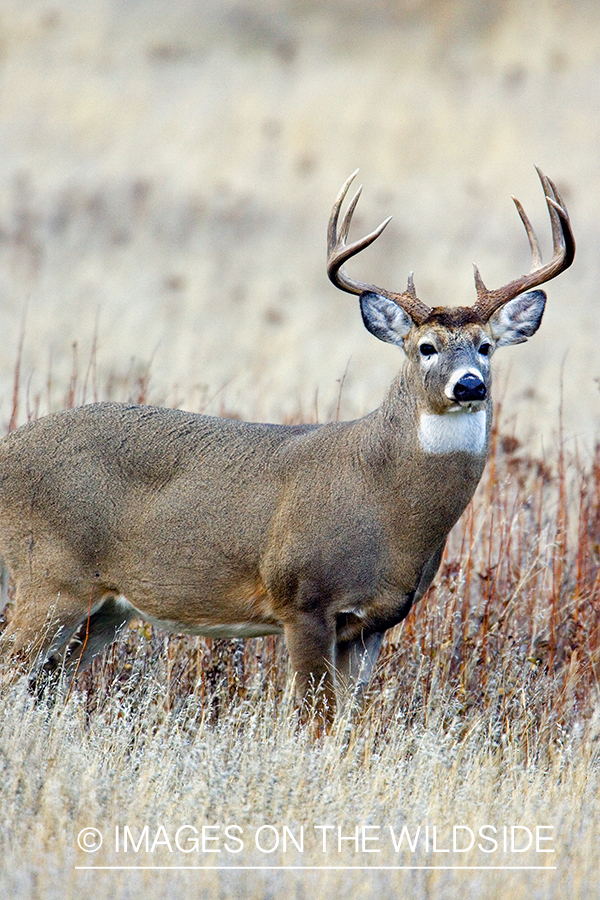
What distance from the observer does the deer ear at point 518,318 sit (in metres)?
5.91

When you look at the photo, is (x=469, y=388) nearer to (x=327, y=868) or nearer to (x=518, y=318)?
(x=518, y=318)

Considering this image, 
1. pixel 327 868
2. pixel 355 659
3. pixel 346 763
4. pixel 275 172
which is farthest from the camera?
pixel 275 172

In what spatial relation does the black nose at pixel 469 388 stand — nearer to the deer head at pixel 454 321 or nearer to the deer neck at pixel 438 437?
the deer head at pixel 454 321

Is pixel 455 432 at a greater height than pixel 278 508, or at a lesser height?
greater

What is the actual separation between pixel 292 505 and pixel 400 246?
17.0m

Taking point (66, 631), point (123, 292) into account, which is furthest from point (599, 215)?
point (66, 631)

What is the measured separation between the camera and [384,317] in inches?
231

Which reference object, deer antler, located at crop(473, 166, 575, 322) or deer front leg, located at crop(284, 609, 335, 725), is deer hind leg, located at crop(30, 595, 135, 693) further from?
deer antler, located at crop(473, 166, 575, 322)

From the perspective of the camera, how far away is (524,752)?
246 inches

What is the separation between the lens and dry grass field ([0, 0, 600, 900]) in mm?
4531

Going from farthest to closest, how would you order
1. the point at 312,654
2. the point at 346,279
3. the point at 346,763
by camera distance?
the point at 346,279, the point at 312,654, the point at 346,763

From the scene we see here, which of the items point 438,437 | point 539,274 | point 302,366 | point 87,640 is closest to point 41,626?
point 87,640

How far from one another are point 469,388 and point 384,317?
0.72 metres

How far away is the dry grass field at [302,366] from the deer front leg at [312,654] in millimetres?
160
